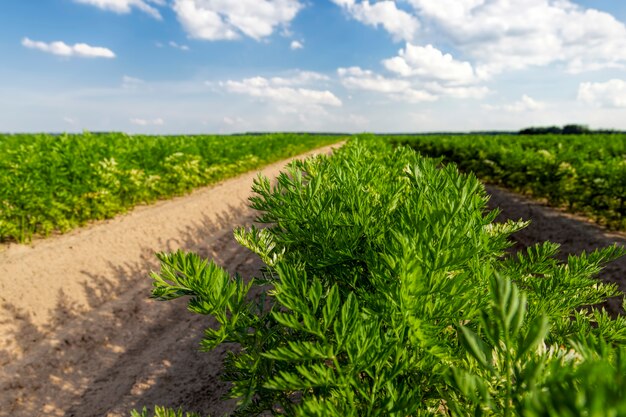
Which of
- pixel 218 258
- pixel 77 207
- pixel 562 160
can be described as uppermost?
pixel 562 160

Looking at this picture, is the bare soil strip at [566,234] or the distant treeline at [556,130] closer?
the bare soil strip at [566,234]

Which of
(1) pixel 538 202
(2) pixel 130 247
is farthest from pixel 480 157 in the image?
(2) pixel 130 247

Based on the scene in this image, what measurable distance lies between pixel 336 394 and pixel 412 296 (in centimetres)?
37

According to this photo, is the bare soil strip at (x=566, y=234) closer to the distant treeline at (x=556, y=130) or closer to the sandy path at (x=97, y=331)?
the sandy path at (x=97, y=331)

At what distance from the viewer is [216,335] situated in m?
1.33

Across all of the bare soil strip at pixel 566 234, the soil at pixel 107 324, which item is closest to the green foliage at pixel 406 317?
the soil at pixel 107 324

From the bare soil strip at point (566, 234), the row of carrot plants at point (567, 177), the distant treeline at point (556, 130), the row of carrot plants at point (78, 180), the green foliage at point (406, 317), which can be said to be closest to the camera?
the green foliage at point (406, 317)

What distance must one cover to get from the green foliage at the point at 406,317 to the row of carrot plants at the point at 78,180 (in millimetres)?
7345

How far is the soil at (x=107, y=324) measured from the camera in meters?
4.20

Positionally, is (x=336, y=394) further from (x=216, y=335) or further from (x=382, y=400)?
(x=216, y=335)

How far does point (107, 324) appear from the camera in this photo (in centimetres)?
556

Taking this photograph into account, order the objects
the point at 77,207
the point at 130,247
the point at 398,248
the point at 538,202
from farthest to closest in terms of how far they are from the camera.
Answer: the point at 538,202
the point at 77,207
the point at 130,247
the point at 398,248

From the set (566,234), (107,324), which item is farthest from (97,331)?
(566,234)

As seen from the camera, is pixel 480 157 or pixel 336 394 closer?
pixel 336 394
